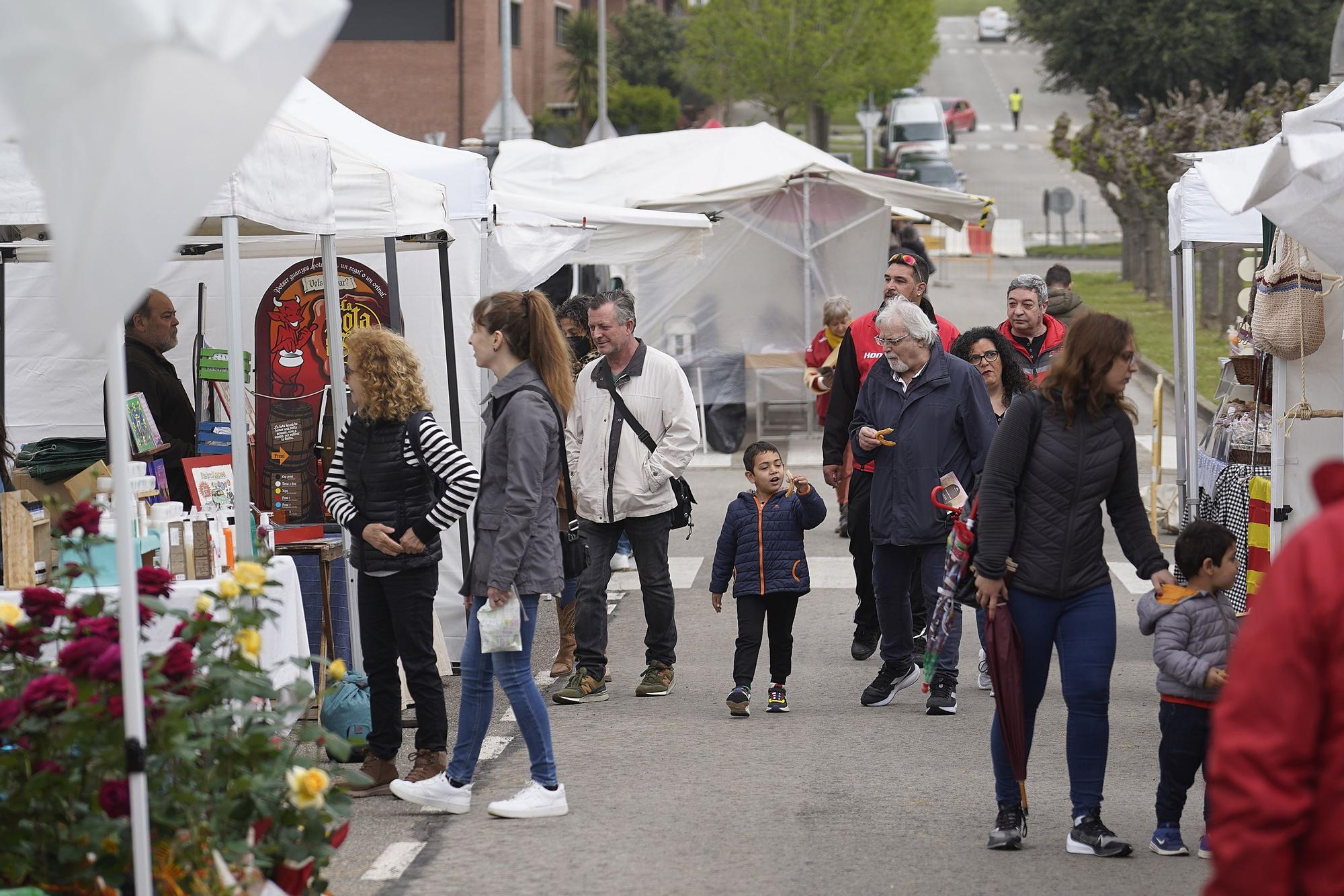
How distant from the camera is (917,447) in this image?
7656 mm

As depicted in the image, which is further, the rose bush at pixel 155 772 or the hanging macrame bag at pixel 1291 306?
the hanging macrame bag at pixel 1291 306

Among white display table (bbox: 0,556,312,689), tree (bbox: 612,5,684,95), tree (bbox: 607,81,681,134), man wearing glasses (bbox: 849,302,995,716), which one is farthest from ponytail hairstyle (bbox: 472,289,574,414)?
tree (bbox: 612,5,684,95)

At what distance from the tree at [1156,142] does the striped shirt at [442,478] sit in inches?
884

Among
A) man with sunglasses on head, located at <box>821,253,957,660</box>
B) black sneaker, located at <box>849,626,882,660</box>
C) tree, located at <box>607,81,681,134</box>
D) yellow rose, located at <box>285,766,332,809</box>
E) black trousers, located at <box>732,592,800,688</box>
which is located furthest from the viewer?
tree, located at <box>607,81,681,134</box>

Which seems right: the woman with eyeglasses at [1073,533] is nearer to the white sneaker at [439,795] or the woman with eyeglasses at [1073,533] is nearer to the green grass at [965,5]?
the white sneaker at [439,795]

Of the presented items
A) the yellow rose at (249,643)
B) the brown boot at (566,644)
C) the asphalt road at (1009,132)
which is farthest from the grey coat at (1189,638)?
the asphalt road at (1009,132)

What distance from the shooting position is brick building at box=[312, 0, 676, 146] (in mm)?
48406

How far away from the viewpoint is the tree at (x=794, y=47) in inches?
2010

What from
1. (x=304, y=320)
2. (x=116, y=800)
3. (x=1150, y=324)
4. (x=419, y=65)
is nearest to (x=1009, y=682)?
(x=116, y=800)

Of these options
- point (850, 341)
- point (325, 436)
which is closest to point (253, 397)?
point (325, 436)

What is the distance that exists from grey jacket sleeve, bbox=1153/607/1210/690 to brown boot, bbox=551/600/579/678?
3.89 m

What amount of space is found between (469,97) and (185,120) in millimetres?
46582

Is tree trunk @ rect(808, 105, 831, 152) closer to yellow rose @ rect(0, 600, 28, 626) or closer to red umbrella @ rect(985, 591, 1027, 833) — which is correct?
red umbrella @ rect(985, 591, 1027, 833)

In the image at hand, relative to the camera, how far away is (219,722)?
410cm
